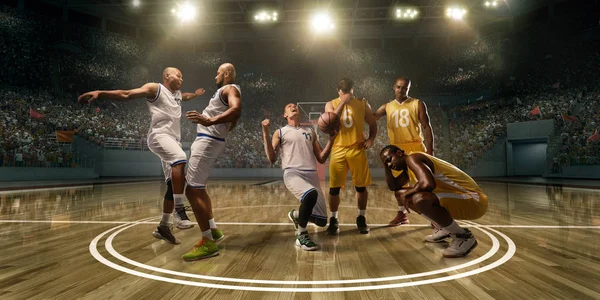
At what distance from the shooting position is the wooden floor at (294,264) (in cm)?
211

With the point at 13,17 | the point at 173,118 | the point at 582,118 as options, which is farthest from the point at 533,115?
the point at 13,17

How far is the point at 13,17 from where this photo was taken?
1836 centimetres

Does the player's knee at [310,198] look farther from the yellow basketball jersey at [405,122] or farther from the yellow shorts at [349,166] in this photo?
the yellow basketball jersey at [405,122]

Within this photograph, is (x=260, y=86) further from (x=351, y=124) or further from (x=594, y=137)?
(x=351, y=124)

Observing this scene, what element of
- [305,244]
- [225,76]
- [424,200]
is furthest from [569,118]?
[225,76]

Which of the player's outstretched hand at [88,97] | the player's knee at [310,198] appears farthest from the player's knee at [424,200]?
the player's outstretched hand at [88,97]

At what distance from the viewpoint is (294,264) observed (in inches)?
107

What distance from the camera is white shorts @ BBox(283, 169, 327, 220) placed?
11.2 ft

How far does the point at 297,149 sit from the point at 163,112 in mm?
1556

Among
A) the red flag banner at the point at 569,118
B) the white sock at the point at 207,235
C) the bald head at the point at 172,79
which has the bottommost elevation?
the white sock at the point at 207,235

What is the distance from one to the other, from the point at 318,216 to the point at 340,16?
17617 mm

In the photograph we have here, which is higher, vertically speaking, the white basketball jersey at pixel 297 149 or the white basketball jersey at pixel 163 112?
the white basketball jersey at pixel 163 112

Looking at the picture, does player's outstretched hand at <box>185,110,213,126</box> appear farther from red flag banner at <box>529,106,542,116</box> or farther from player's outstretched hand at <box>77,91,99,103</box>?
red flag banner at <box>529,106,542,116</box>

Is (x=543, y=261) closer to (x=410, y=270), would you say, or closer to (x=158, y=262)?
(x=410, y=270)
